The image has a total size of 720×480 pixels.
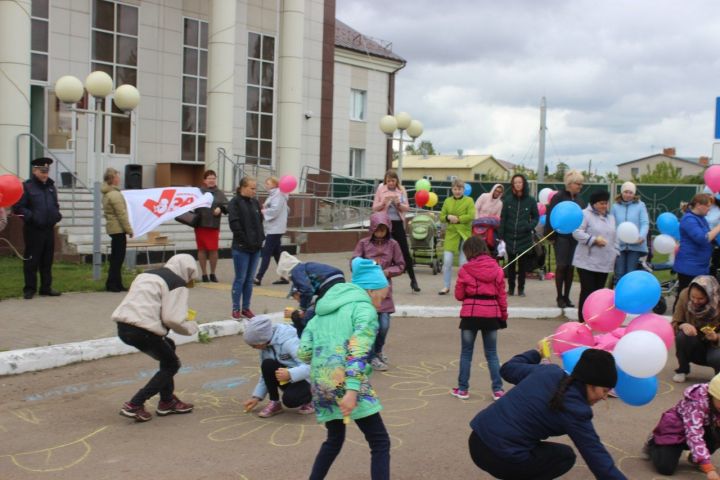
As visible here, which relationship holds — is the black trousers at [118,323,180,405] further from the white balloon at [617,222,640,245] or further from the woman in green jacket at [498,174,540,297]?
the woman in green jacket at [498,174,540,297]

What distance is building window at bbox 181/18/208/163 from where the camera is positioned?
21.5 meters

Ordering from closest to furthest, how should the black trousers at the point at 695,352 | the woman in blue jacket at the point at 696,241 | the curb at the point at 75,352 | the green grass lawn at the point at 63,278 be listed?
1. the black trousers at the point at 695,352
2. the curb at the point at 75,352
3. the woman in blue jacket at the point at 696,241
4. the green grass lawn at the point at 63,278

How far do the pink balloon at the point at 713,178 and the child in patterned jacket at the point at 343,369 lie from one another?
7.41 meters

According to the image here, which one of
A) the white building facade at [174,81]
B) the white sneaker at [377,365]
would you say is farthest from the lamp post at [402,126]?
the white sneaker at [377,365]

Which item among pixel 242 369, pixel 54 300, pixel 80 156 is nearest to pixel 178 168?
pixel 80 156

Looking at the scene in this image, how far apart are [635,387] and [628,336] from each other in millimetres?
324

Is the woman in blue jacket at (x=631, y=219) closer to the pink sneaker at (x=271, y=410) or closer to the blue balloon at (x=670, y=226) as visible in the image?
the blue balloon at (x=670, y=226)

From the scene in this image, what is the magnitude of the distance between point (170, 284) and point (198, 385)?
1626mm

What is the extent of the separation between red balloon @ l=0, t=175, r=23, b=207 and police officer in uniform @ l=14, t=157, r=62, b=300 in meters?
0.92

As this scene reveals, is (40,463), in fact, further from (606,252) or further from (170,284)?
(606,252)

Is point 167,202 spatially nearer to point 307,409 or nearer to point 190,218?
point 190,218

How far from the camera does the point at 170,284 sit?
20.5 feet

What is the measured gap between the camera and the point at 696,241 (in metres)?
9.41

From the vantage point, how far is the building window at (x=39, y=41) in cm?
1830
